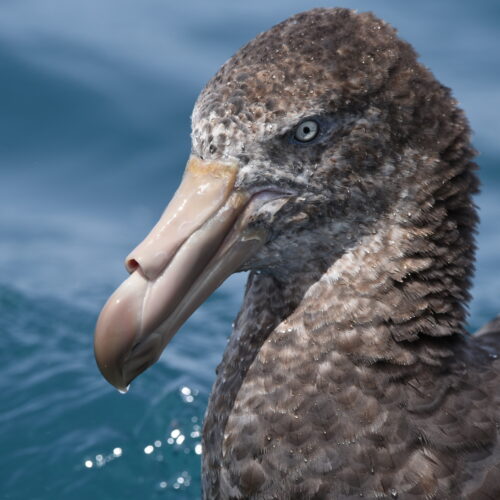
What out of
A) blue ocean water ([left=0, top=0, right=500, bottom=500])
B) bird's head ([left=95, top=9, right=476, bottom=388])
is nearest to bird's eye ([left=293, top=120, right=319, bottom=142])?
bird's head ([left=95, top=9, right=476, bottom=388])

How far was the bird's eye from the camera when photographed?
8.31ft

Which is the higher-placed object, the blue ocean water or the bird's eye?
the bird's eye

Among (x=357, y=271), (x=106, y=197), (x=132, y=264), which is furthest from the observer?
(x=106, y=197)

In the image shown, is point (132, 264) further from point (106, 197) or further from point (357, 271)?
point (106, 197)

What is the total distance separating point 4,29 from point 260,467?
14.9 feet

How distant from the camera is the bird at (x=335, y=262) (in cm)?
252

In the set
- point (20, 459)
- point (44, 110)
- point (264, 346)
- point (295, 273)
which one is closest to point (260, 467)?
point (264, 346)

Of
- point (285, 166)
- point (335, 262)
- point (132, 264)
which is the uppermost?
point (285, 166)

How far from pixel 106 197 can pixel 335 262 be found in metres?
3.41

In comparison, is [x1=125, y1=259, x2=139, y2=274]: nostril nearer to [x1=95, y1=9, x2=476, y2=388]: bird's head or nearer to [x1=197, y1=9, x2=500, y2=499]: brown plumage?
[x1=95, y1=9, x2=476, y2=388]: bird's head

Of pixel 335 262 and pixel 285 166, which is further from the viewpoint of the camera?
pixel 335 262

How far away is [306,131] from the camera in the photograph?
8.36 ft

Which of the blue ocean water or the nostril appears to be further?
the blue ocean water

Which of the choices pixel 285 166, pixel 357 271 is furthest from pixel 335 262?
pixel 285 166
